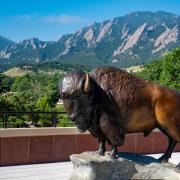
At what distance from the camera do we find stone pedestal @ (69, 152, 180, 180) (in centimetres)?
539

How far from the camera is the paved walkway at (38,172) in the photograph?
321 inches

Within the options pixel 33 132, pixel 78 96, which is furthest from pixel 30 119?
pixel 78 96

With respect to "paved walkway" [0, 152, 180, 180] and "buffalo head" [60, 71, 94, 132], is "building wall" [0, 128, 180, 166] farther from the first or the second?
"buffalo head" [60, 71, 94, 132]

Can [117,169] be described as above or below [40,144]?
above

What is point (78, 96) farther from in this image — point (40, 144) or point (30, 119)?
point (30, 119)

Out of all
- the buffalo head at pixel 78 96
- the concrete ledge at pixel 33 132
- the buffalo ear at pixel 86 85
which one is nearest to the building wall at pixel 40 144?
the concrete ledge at pixel 33 132

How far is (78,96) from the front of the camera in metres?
5.16

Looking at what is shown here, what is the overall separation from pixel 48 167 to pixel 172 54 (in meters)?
30.4

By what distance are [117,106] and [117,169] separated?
0.79 meters

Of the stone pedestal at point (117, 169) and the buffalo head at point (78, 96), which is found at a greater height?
the buffalo head at point (78, 96)

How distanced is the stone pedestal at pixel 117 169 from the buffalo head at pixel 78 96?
492mm

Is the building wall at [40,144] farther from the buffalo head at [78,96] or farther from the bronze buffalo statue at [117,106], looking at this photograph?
the buffalo head at [78,96]

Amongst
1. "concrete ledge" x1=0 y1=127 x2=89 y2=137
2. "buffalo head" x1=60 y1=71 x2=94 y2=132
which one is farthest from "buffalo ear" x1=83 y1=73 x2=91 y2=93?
"concrete ledge" x1=0 y1=127 x2=89 y2=137

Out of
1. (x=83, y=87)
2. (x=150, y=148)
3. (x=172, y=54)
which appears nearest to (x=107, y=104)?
(x=83, y=87)
